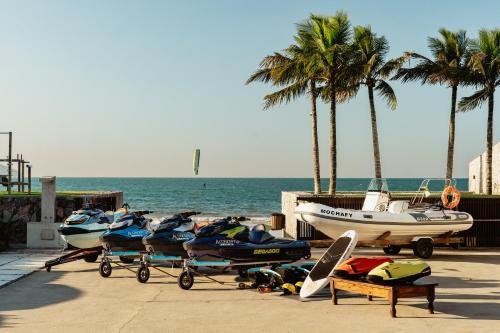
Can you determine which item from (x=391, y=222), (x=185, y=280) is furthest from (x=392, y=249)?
(x=185, y=280)

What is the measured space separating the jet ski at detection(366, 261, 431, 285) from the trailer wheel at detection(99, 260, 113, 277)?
5.82 m

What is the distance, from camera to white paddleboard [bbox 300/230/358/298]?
10.4 m

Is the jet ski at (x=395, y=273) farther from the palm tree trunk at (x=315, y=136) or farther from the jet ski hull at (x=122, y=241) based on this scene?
the palm tree trunk at (x=315, y=136)

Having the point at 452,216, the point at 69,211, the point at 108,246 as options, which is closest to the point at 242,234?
the point at 108,246

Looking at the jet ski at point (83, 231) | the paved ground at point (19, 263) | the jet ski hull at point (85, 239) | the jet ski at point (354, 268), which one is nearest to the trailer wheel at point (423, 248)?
the jet ski at point (354, 268)

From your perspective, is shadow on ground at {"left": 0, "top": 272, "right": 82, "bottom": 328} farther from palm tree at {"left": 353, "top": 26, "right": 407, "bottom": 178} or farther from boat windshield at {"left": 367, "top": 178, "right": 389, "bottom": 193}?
palm tree at {"left": 353, "top": 26, "right": 407, "bottom": 178}

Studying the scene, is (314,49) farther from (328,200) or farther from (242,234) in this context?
(242,234)

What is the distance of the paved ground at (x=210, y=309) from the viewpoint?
28.3 ft

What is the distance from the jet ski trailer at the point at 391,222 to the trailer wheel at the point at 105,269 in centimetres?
555

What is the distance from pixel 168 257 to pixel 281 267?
220cm

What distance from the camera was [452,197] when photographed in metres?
18.5

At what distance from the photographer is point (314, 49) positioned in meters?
24.9

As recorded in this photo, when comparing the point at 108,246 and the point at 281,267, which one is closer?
the point at 281,267

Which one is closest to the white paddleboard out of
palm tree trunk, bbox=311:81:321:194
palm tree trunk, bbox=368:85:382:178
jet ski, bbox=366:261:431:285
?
jet ski, bbox=366:261:431:285
